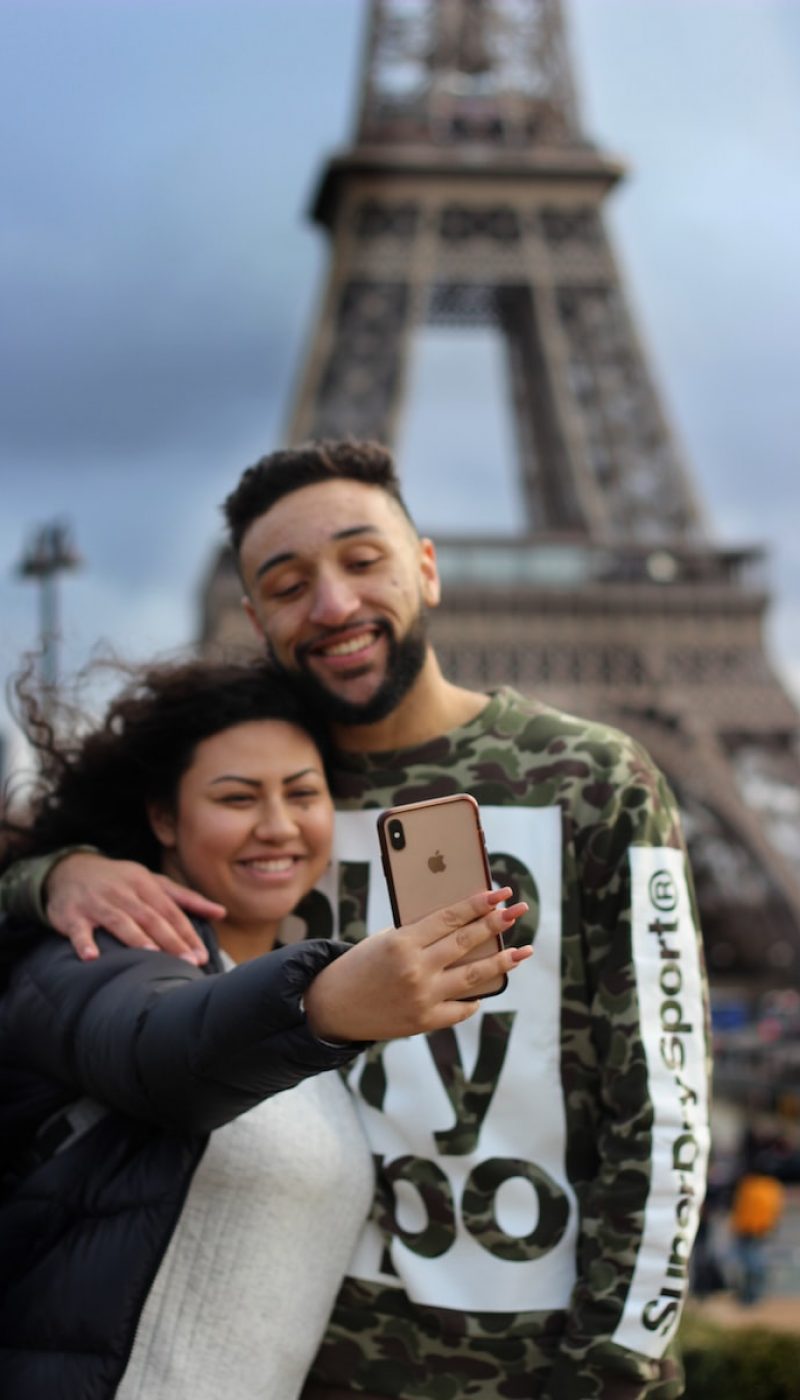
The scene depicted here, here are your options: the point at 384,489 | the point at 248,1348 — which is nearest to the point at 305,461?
the point at 384,489

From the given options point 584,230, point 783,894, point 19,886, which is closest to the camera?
point 19,886

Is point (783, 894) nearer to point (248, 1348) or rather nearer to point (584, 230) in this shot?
point (584, 230)

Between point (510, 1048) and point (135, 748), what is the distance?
972 millimetres

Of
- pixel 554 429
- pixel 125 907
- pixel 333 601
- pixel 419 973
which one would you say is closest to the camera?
pixel 419 973

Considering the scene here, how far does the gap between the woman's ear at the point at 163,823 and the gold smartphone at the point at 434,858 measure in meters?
1.02

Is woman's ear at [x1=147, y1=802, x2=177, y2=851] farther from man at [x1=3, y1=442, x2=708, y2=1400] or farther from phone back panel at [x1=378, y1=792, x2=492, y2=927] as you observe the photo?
phone back panel at [x1=378, y1=792, x2=492, y2=927]

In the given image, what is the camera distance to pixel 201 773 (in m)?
3.04

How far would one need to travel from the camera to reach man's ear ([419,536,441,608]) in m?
3.38

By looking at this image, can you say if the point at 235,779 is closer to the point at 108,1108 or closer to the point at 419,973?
the point at 108,1108

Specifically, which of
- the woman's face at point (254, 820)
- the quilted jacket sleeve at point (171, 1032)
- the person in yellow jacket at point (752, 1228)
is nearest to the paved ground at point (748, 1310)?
the person in yellow jacket at point (752, 1228)

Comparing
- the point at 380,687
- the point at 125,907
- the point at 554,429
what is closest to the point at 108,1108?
the point at 125,907

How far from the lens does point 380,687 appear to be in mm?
3152

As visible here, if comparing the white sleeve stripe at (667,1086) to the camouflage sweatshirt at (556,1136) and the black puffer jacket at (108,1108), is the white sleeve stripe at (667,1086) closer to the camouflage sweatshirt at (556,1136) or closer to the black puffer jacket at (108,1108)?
the camouflage sweatshirt at (556,1136)

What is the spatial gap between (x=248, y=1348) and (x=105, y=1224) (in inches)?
13.1
